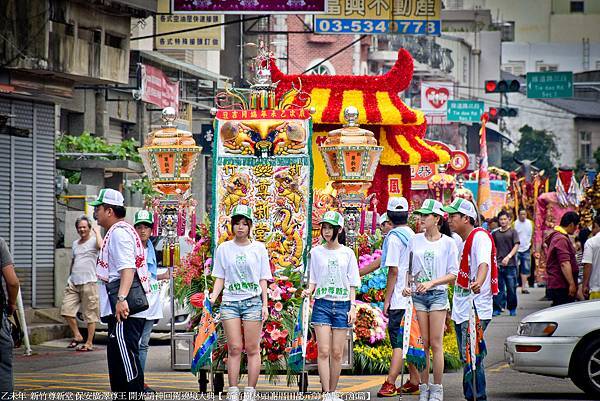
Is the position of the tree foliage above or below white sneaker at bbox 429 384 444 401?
above

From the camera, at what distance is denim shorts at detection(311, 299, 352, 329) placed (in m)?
13.4

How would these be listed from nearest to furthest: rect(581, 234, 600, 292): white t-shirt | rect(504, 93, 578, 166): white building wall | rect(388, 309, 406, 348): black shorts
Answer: rect(388, 309, 406, 348): black shorts < rect(581, 234, 600, 292): white t-shirt < rect(504, 93, 578, 166): white building wall

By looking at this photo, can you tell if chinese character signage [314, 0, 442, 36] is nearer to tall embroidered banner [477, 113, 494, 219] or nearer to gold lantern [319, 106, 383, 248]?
tall embroidered banner [477, 113, 494, 219]

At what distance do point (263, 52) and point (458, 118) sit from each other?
34956mm

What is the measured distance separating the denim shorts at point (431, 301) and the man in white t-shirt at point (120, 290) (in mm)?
2623

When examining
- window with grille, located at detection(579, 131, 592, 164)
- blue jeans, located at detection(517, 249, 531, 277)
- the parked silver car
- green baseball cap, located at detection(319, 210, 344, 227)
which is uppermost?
window with grille, located at detection(579, 131, 592, 164)

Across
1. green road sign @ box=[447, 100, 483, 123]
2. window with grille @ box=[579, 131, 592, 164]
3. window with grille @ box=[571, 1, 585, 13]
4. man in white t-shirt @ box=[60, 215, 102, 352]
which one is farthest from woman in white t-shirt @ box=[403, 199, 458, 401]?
window with grille @ box=[571, 1, 585, 13]

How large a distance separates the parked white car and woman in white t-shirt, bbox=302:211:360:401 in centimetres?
194

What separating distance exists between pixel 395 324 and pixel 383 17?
11560mm

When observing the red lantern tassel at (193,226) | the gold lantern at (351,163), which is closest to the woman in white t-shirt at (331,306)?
the gold lantern at (351,163)

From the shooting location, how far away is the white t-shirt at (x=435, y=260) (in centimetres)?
1333

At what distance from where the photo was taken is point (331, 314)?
13.4 metres

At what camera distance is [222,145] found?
611 inches

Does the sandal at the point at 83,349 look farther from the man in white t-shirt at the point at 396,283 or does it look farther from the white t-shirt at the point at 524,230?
the white t-shirt at the point at 524,230
